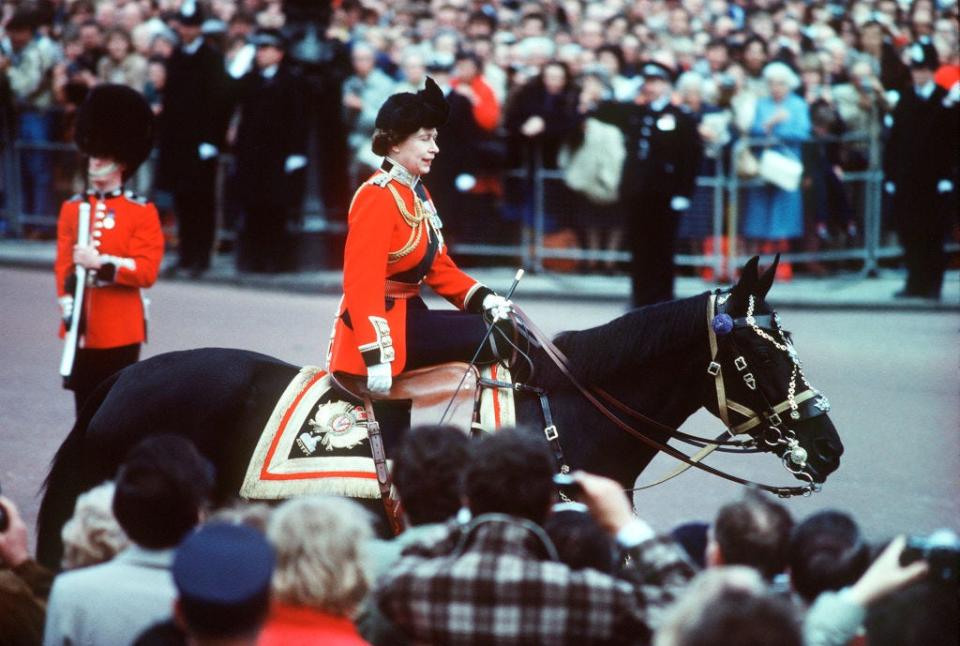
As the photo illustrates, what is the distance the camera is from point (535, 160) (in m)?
13.4

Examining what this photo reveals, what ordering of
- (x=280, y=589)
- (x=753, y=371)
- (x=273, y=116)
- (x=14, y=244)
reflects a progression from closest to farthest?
(x=280, y=589), (x=753, y=371), (x=273, y=116), (x=14, y=244)

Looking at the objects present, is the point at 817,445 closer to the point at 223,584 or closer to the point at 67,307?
the point at 223,584

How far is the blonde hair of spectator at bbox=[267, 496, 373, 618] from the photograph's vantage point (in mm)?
3229

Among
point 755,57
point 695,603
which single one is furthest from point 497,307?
point 755,57

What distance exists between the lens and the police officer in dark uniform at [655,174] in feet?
38.5

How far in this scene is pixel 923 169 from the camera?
12.5 metres

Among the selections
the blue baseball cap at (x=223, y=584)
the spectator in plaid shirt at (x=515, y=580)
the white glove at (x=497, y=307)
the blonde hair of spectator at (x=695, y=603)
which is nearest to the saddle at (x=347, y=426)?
the white glove at (x=497, y=307)

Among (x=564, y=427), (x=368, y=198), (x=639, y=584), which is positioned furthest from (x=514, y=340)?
(x=639, y=584)

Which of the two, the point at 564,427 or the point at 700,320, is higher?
the point at 700,320

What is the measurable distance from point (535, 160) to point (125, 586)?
10.3 m

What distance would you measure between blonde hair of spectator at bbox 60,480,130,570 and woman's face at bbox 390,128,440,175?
185 centimetres

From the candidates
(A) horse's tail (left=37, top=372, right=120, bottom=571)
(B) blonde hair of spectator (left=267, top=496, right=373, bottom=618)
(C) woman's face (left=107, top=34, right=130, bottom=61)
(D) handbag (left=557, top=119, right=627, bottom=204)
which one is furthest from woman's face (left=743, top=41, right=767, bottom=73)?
(B) blonde hair of spectator (left=267, top=496, right=373, bottom=618)

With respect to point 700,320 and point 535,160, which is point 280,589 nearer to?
point 700,320

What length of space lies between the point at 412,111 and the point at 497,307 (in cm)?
70
